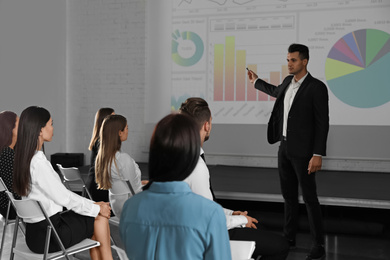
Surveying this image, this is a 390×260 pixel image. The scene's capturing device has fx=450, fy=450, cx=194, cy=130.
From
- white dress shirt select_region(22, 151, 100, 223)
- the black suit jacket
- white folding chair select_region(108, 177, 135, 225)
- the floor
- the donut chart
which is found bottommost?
the floor

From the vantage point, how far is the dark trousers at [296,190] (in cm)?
334

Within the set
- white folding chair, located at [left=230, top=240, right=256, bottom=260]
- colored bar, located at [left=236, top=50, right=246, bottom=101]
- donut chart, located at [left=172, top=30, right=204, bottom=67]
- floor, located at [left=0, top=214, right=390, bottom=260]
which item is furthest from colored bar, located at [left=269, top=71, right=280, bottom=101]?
white folding chair, located at [left=230, top=240, right=256, bottom=260]

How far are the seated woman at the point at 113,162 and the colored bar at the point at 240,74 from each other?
3126mm

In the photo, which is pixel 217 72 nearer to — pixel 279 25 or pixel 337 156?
pixel 279 25

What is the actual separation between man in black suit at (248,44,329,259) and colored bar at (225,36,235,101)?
2.46 meters

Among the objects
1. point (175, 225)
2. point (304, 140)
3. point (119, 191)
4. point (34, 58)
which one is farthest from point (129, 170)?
point (34, 58)

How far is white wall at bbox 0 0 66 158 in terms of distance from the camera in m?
6.40

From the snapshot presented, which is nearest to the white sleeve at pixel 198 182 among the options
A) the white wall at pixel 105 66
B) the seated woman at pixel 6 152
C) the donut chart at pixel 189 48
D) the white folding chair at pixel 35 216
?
the white folding chair at pixel 35 216

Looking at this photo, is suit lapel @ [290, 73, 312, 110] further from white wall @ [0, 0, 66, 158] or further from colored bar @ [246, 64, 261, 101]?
white wall @ [0, 0, 66, 158]

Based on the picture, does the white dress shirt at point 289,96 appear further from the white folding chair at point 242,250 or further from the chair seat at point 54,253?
the white folding chair at point 242,250

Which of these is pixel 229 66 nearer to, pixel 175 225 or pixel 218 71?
pixel 218 71

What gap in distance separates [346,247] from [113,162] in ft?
6.90

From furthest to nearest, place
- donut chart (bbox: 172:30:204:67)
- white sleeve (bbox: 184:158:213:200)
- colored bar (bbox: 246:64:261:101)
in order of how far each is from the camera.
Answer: donut chart (bbox: 172:30:204:67)
colored bar (bbox: 246:64:261:101)
white sleeve (bbox: 184:158:213:200)

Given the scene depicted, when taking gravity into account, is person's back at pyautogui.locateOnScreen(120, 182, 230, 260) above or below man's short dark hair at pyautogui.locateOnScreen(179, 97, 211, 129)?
below
